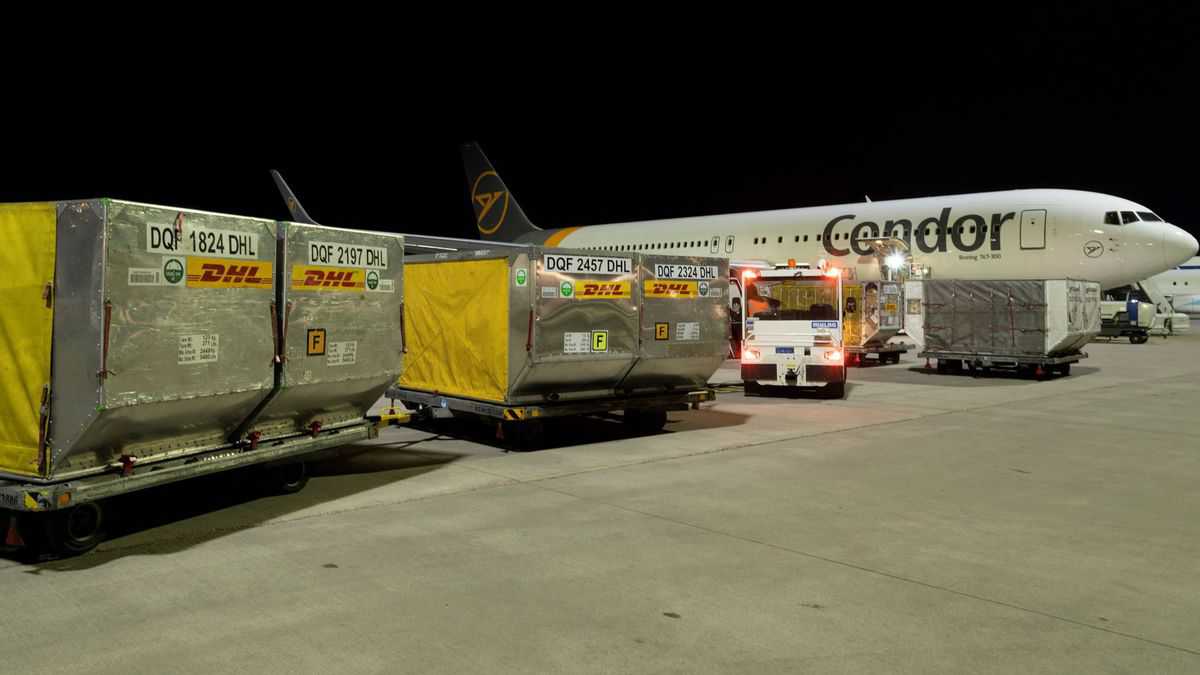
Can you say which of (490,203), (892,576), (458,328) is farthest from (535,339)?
(490,203)

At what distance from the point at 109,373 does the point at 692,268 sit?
7069mm

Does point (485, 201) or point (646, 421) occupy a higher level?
point (485, 201)

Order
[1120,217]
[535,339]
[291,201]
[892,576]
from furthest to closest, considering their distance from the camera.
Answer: [291,201], [1120,217], [535,339], [892,576]

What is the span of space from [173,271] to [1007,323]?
681 inches

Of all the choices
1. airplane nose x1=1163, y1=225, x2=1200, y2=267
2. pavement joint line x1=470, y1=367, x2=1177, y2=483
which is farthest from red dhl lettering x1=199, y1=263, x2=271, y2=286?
airplane nose x1=1163, y1=225, x2=1200, y2=267

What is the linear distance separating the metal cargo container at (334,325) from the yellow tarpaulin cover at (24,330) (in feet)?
5.38

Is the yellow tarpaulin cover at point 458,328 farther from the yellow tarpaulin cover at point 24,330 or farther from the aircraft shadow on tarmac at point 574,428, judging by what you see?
the yellow tarpaulin cover at point 24,330

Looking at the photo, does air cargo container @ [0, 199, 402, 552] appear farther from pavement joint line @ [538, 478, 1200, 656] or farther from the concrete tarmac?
pavement joint line @ [538, 478, 1200, 656]

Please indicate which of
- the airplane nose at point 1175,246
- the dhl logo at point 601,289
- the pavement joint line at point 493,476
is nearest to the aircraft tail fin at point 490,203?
the airplane nose at point 1175,246

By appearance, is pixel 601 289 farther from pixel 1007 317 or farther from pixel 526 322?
pixel 1007 317

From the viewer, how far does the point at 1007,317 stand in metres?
18.5

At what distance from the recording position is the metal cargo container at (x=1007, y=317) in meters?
17.9

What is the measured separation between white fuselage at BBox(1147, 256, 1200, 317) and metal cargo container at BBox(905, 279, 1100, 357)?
39.1 m

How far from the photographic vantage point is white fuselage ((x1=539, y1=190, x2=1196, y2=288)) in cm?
2336
